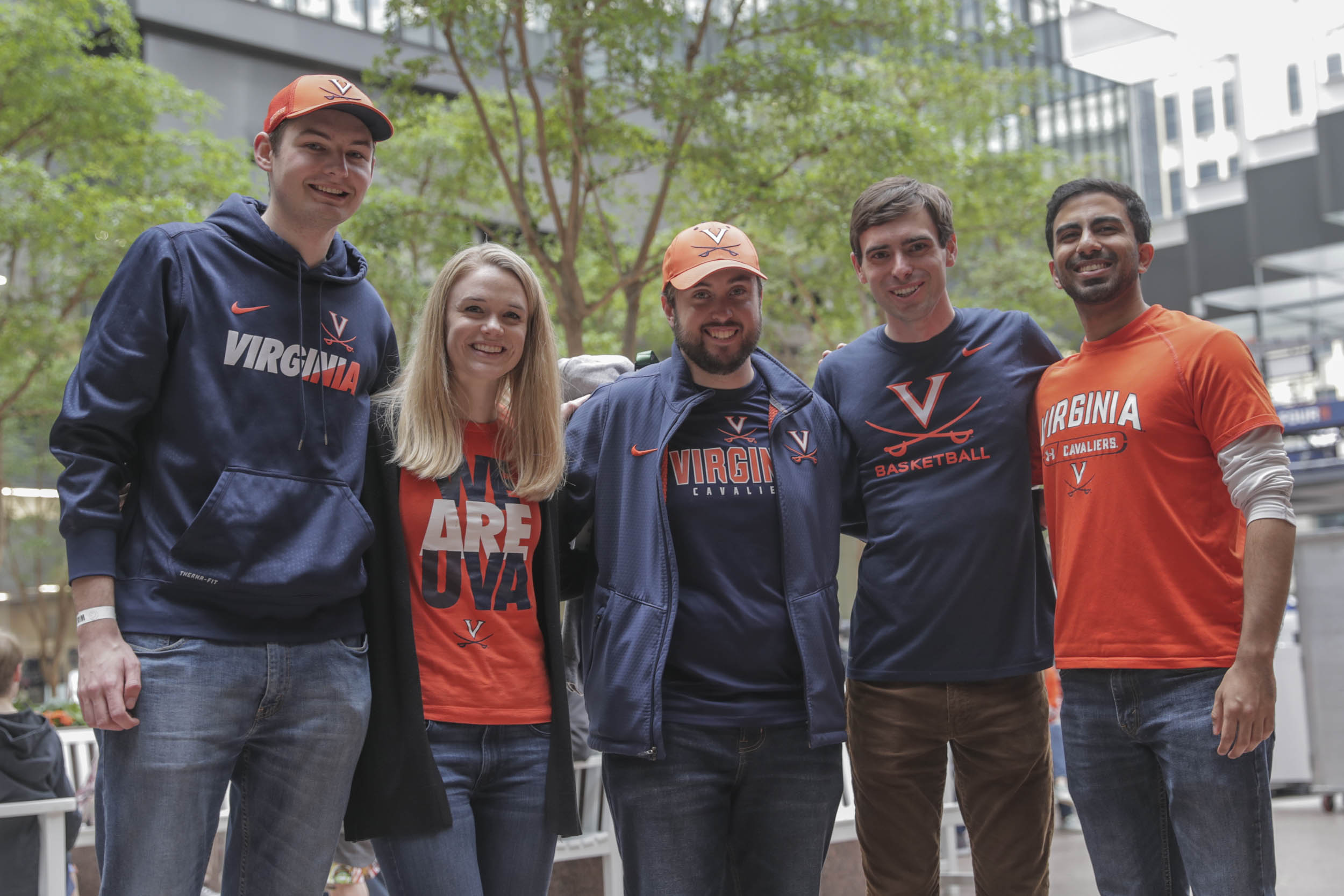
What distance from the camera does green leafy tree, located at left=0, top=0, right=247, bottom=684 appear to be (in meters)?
14.2

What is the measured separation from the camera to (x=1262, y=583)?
2.87 metres

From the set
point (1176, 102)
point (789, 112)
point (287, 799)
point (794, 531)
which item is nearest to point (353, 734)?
point (287, 799)

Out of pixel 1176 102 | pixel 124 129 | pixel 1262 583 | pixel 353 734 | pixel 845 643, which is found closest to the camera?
pixel 353 734

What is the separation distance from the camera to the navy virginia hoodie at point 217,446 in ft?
7.99

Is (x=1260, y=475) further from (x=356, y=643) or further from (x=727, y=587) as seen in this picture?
(x=356, y=643)

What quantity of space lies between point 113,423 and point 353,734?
84cm

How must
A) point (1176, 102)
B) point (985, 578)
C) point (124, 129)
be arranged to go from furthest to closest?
point (1176, 102), point (124, 129), point (985, 578)

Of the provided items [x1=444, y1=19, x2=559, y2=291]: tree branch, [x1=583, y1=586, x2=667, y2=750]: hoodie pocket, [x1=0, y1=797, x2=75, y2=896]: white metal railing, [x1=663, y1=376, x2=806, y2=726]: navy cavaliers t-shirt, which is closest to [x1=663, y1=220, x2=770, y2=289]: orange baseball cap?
[x1=663, y1=376, x2=806, y2=726]: navy cavaliers t-shirt

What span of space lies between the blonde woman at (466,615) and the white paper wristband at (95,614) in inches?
22.4

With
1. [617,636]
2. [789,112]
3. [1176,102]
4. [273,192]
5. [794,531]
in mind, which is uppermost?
[1176,102]

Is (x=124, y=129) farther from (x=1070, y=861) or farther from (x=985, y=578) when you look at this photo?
(x=985, y=578)

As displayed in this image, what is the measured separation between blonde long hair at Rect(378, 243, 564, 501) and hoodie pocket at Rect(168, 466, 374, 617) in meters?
0.27

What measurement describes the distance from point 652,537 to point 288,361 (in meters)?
0.98

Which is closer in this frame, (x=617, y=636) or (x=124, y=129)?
(x=617, y=636)
